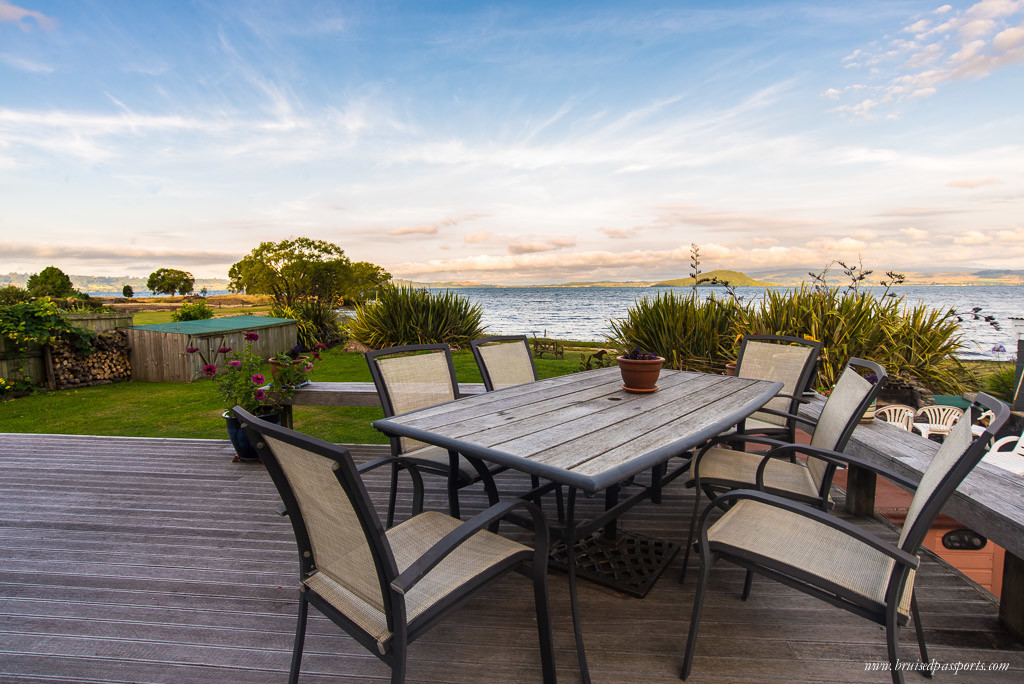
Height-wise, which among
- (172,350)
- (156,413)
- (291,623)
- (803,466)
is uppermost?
(172,350)

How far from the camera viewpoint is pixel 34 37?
9.40 m

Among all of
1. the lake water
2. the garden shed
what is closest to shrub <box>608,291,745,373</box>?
the lake water

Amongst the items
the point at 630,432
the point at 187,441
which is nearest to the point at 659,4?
the point at 630,432

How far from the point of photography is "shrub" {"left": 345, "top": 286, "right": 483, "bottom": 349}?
8.32 meters

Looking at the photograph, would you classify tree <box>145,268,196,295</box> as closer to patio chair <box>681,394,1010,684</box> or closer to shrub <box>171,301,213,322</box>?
shrub <box>171,301,213,322</box>

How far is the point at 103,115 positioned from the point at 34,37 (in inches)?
84.5

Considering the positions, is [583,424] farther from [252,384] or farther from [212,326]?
[212,326]

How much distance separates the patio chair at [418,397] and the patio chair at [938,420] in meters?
3.45

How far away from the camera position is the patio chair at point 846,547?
113 centimetres

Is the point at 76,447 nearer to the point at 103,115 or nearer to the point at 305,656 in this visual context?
the point at 305,656

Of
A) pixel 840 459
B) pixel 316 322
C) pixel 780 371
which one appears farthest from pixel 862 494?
pixel 316 322

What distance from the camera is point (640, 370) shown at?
2438 millimetres

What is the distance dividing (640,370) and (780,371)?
1.48m

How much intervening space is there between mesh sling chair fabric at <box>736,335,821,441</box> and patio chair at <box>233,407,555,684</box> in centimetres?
196
